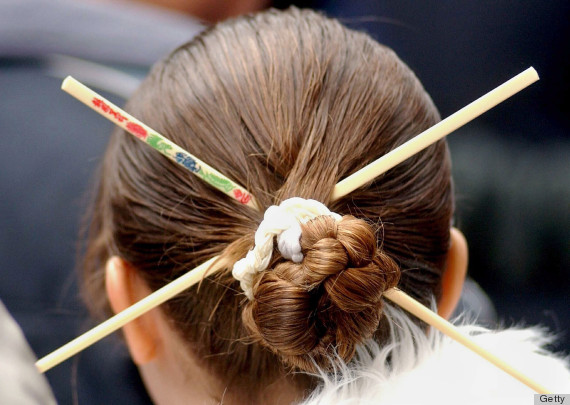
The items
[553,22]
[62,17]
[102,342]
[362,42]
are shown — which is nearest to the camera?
[362,42]

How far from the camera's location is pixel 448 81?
1380 millimetres

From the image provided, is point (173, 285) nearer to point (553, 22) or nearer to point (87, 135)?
point (87, 135)

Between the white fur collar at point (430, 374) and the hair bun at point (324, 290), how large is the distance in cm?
8

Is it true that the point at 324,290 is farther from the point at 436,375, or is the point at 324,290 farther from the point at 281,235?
the point at 436,375

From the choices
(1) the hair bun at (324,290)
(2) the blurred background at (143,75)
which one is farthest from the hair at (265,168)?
(2) the blurred background at (143,75)

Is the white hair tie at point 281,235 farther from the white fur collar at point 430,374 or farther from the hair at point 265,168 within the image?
the white fur collar at point 430,374

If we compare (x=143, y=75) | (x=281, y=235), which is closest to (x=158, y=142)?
(x=281, y=235)

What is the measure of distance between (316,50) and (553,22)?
0.93 metres

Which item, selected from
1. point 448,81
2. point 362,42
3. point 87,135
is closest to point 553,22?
point 448,81

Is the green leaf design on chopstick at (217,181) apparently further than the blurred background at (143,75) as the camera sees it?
No

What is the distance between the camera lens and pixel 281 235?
→ 0.45m

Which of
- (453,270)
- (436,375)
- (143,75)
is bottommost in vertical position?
(436,375)

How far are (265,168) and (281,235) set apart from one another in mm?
102

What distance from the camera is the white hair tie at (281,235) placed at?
0.45 m
